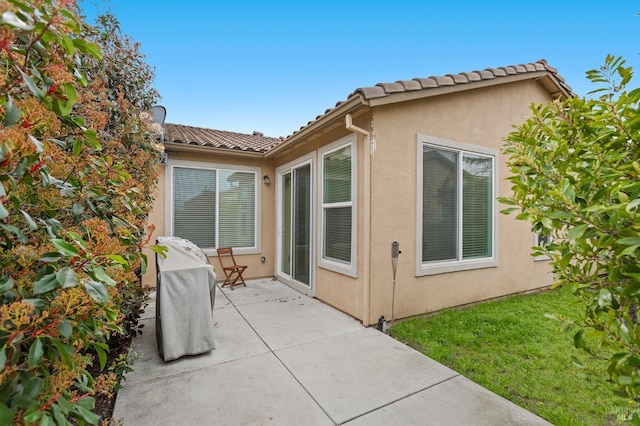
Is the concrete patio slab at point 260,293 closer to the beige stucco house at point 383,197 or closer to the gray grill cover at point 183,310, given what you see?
the beige stucco house at point 383,197

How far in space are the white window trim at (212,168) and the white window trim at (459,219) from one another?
14.1 feet

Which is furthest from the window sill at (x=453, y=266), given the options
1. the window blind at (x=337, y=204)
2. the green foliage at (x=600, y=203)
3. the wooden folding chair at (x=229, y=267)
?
the wooden folding chair at (x=229, y=267)

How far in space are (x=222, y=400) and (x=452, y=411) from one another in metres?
2.14

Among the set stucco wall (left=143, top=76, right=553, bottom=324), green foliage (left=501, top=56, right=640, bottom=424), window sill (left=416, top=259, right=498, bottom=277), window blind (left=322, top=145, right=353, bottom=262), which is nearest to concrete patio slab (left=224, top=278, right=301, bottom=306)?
stucco wall (left=143, top=76, right=553, bottom=324)

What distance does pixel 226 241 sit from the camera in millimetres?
7227

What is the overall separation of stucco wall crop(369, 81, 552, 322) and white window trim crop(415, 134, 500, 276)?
79 mm

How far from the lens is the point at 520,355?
3650mm

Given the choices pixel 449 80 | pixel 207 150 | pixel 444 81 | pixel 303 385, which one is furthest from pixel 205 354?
pixel 449 80

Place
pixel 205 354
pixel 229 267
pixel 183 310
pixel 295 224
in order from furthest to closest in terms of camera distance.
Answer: pixel 229 267
pixel 295 224
pixel 205 354
pixel 183 310

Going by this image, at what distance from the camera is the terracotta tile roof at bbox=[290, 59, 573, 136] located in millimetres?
4051

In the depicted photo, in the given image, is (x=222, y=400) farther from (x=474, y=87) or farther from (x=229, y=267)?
(x=474, y=87)

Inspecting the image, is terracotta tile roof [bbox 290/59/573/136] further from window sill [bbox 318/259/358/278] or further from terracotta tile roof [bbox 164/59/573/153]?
window sill [bbox 318/259/358/278]

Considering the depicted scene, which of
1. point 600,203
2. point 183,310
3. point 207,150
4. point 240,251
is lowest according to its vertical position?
point 183,310

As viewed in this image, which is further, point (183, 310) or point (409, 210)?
point (409, 210)
